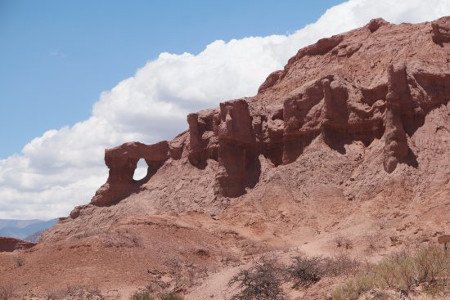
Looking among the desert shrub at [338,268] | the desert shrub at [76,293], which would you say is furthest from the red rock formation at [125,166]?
the desert shrub at [338,268]

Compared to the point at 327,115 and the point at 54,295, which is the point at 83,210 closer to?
the point at 327,115

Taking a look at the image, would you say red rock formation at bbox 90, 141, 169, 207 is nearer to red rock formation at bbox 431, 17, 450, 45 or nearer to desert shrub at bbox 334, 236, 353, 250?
red rock formation at bbox 431, 17, 450, 45

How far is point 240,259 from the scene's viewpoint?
1174 inches

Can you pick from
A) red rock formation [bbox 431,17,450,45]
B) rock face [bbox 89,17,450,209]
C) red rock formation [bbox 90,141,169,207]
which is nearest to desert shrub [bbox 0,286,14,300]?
rock face [bbox 89,17,450,209]

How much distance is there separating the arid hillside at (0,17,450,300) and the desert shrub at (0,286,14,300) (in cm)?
34

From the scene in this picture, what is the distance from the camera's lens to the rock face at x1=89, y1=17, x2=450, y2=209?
3662cm

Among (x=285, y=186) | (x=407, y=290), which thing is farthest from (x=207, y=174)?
(x=407, y=290)

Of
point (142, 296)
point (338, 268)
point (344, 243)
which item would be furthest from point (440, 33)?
point (142, 296)

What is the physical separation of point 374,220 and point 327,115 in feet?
34.7

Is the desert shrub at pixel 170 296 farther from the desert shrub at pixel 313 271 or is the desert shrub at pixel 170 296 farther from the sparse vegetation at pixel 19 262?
the sparse vegetation at pixel 19 262

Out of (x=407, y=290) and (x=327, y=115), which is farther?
(x=327, y=115)

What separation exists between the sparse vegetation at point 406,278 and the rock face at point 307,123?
884 inches

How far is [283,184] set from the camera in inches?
1533

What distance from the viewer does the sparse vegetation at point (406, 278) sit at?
38.9ft
